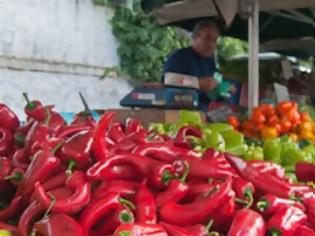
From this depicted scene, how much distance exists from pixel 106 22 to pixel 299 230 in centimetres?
796

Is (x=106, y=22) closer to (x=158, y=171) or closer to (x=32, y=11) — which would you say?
(x=32, y=11)

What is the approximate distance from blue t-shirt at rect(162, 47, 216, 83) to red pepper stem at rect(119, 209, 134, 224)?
4602 mm

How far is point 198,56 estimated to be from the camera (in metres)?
6.35

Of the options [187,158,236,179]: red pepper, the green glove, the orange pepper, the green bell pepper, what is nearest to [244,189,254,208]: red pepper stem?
[187,158,236,179]: red pepper

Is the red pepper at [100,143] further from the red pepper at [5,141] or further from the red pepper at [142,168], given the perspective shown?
the red pepper at [5,141]

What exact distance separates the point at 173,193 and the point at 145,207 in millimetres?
110

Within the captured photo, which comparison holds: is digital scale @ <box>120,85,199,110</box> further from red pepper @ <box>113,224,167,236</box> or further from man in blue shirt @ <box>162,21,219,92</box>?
red pepper @ <box>113,224,167,236</box>

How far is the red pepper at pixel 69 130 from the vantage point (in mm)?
2105

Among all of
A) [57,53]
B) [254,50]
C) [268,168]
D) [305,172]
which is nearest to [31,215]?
[268,168]

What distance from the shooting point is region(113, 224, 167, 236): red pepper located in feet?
5.01

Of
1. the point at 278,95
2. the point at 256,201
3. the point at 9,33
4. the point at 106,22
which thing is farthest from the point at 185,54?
the point at 256,201

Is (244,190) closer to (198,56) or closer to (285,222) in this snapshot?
(285,222)

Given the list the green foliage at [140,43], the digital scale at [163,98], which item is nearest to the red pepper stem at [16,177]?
the digital scale at [163,98]

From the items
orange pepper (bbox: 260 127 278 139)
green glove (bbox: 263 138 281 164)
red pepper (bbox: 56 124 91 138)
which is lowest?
orange pepper (bbox: 260 127 278 139)
